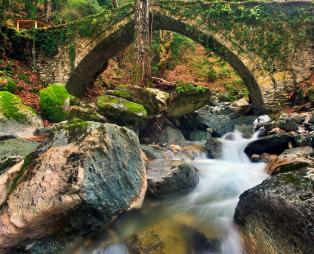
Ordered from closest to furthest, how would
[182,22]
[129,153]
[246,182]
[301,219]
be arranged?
1. [301,219]
2. [129,153]
3. [246,182]
4. [182,22]

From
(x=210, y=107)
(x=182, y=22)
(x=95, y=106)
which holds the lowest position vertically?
(x=210, y=107)

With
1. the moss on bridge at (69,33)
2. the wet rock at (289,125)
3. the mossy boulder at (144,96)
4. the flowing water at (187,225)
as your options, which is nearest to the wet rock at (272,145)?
the wet rock at (289,125)

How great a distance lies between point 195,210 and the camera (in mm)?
4793

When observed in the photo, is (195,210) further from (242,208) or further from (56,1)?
(56,1)

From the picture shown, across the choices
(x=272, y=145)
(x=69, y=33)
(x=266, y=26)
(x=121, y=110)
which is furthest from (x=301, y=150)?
(x=69, y=33)

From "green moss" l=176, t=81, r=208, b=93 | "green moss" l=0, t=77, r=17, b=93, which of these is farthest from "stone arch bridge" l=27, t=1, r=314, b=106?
"green moss" l=0, t=77, r=17, b=93

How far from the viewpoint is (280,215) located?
324 centimetres

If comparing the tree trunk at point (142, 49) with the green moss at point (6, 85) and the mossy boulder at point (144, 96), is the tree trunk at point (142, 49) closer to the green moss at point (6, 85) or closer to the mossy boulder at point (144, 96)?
the mossy boulder at point (144, 96)

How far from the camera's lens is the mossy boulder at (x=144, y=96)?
8414mm

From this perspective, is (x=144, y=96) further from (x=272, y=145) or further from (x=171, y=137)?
Answer: (x=272, y=145)

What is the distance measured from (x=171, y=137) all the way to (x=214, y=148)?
1.40 meters

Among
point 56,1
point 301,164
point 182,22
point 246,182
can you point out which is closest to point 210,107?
point 182,22

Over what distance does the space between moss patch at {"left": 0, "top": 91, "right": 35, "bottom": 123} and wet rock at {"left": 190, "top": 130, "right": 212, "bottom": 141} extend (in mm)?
4400

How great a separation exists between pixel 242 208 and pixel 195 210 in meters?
1.01
